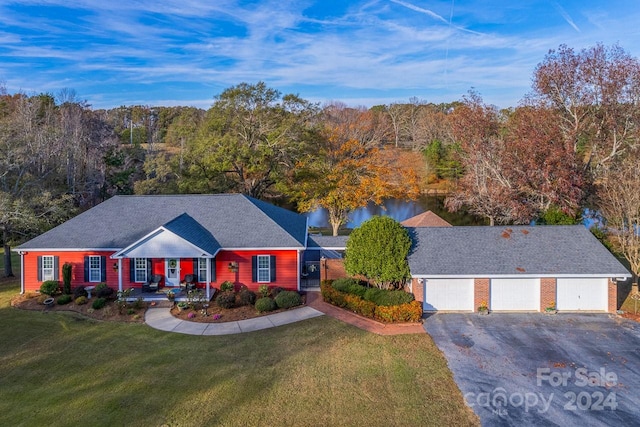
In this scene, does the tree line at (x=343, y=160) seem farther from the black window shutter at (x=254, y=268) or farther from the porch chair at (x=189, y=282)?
the black window shutter at (x=254, y=268)

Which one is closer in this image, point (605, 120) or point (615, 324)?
point (615, 324)

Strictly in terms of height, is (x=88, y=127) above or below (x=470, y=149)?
above

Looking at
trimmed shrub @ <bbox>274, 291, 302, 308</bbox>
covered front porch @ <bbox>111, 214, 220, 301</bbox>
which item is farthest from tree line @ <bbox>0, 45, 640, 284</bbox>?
trimmed shrub @ <bbox>274, 291, 302, 308</bbox>

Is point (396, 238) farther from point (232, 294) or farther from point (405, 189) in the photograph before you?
point (405, 189)

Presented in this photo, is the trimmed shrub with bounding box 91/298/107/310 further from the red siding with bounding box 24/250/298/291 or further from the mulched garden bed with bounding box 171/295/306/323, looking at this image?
the mulched garden bed with bounding box 171/295/306/323

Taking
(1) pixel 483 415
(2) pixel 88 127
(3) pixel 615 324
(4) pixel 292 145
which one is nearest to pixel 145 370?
(1) pixel 483 415

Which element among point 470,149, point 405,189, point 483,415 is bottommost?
point 483,415

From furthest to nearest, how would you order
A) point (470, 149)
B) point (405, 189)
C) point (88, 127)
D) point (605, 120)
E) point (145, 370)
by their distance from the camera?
point (88, 127) < point (405, 189) < point (470, 149) < point (605, 120) < point (145, 370)
